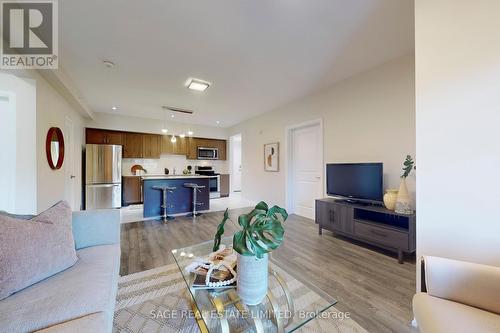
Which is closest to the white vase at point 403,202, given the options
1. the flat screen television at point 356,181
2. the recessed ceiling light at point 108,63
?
the flat screen television at point 356,181

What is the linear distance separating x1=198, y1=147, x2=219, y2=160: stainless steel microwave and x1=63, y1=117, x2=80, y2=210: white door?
10.9 ft

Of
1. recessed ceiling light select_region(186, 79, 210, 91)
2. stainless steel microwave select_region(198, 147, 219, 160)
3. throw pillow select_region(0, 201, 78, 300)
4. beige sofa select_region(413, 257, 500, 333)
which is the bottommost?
beige sofa select_region(413, 257, 500, 333)

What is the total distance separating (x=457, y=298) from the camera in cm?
105

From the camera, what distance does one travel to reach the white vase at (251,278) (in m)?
1.07

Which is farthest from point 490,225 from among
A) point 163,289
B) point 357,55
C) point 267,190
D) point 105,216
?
point 267,190

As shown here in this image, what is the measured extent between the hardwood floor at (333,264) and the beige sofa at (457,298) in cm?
52

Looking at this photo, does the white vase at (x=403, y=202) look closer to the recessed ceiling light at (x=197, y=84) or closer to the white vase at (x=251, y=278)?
the white vase at (x=251, y=278)

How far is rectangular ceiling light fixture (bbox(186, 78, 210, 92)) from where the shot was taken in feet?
11.1

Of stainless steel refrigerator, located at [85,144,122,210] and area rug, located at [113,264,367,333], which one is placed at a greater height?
stainless steel refrigerator, located at [85,144,122,210]

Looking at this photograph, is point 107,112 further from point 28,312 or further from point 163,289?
point 28,312

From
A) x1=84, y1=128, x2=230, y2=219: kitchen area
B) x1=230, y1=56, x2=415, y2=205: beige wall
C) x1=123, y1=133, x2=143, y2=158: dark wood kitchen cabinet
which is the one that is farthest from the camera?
x1=123, y1=133, x2=143, y2=158: dark wood kitchen cabinet

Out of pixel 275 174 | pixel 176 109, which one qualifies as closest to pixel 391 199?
pixel 275 174

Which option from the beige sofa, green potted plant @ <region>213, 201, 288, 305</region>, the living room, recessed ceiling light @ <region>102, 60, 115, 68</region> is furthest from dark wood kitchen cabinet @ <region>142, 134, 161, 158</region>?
the beige sofa

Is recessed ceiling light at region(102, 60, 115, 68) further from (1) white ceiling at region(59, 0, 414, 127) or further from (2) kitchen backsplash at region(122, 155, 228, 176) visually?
(2) kitchen backsplash at region(122, 155, 228, 176)
